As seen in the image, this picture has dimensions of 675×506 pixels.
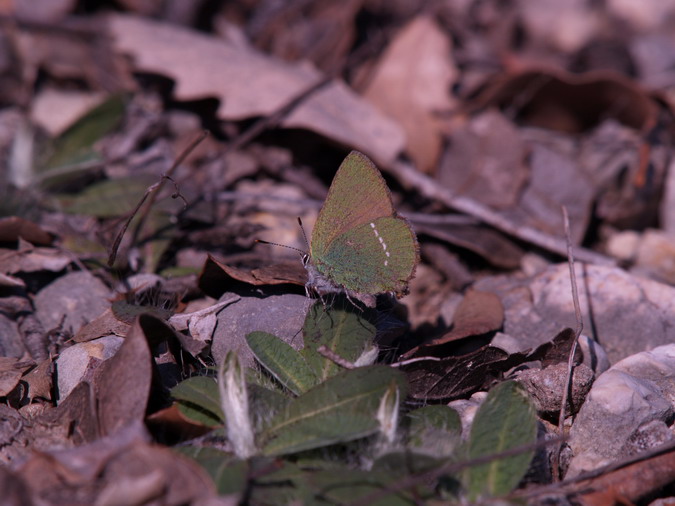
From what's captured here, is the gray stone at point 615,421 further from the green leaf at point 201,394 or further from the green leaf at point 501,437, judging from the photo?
the green leaf at point 201,394

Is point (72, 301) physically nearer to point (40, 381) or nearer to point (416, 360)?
point (40, 381)

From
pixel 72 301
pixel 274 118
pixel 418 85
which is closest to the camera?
pixel 72 301

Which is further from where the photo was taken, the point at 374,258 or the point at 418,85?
the point at 418,85

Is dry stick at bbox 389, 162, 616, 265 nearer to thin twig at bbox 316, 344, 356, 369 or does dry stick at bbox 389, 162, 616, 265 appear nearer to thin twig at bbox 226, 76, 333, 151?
thin twig at bbox 226, 76, 333, 151

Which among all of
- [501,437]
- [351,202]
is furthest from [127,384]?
[501,437]

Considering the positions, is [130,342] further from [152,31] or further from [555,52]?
[555,52]
